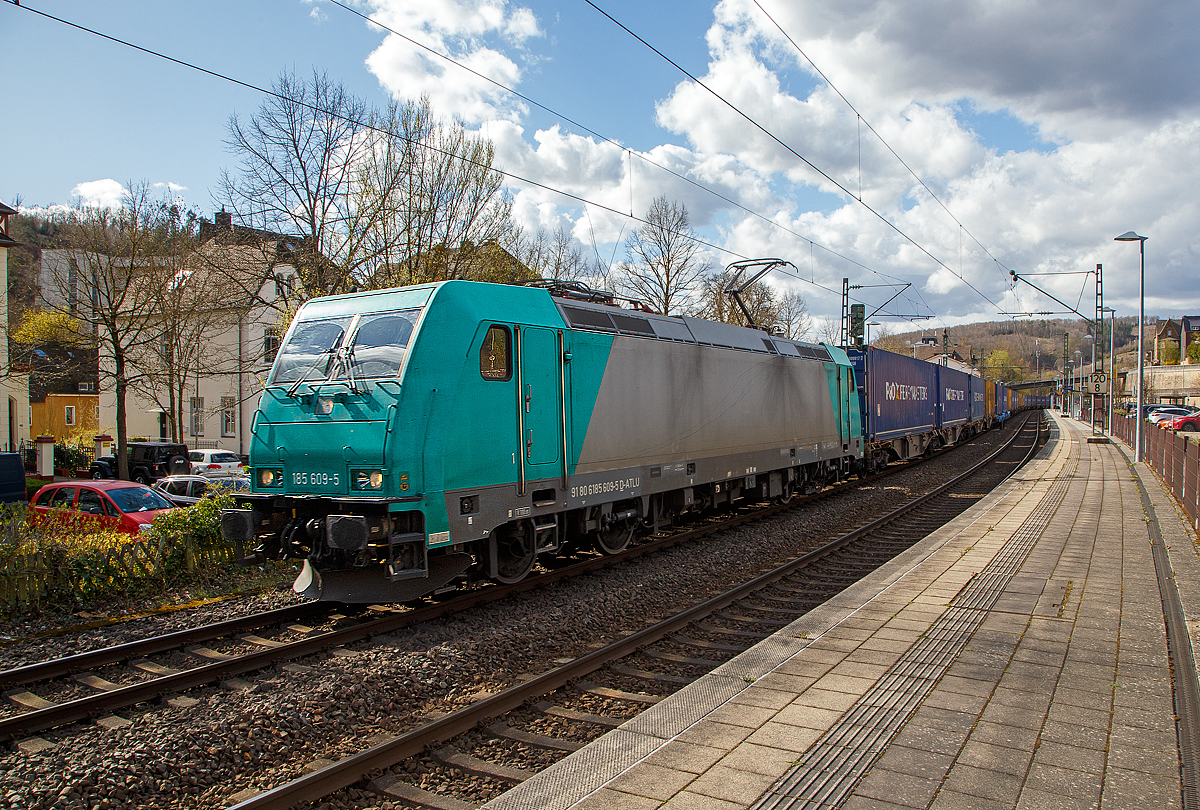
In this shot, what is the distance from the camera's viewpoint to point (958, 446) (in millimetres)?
36531

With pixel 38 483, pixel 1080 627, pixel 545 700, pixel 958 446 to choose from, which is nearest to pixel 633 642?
pixel 545 700

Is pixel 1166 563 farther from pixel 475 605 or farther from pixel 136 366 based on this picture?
pixel 136 366

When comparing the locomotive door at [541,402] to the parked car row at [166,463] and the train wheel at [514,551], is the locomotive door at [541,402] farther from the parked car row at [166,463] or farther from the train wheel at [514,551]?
the parked car row at [166,463]

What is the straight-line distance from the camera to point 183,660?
647 centimetres

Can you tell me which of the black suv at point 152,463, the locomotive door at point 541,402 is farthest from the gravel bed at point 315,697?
the black suv at point 152,463

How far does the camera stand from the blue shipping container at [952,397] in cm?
3112

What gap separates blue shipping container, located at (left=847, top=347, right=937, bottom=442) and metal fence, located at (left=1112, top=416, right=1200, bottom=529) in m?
6.90

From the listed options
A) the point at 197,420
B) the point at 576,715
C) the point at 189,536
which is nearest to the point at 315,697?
the point at 576,715

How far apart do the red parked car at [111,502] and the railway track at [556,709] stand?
9.53m

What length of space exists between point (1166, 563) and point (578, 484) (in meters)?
7.77

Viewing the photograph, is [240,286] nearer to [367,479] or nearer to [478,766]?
[367,479]

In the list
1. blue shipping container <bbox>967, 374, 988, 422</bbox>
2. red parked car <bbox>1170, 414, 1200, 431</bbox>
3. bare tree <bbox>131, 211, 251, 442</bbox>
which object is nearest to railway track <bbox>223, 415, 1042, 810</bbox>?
bare tree <bbox>131, 211, 251, 442</bbox>

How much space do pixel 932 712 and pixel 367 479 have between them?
5.08 metres

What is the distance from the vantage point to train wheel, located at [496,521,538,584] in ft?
27.3
